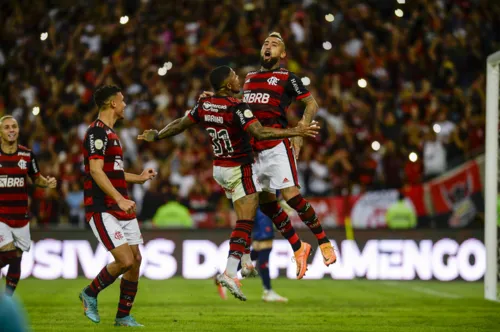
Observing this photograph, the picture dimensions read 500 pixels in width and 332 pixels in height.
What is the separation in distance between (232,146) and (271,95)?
757 millimetres

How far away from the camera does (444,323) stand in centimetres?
871

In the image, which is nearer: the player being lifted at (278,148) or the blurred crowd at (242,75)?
the player being lifted at (278,148)

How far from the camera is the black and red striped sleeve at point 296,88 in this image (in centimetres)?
873

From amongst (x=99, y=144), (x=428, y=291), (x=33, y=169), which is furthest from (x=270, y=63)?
(x=428, y=291)

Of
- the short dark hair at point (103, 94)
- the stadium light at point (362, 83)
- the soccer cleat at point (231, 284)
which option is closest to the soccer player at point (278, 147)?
Result: the soccer cleat at point (231, 284)

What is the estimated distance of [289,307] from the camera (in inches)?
428

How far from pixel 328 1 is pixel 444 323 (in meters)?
14.4

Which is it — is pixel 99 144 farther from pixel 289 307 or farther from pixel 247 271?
pixel 289 307

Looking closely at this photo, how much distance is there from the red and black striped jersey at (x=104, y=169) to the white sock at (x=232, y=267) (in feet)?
3.62

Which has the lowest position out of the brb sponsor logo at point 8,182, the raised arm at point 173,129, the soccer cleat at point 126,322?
the soccer cleat at point 126,322

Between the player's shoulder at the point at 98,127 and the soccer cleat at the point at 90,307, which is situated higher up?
the player's shoulder at the point at 98,127

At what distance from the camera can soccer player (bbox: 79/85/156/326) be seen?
7.80 metres

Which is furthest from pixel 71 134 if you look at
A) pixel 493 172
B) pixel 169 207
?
pixel 493 172

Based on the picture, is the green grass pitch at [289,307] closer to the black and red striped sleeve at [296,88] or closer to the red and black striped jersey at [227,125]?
the red and black striped jersey at [227,125]
